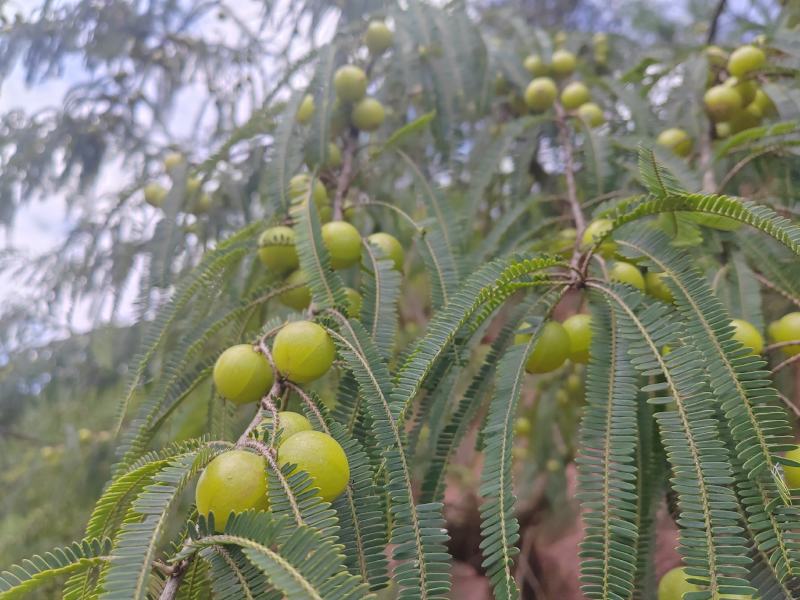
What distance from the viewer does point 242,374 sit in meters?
1.05

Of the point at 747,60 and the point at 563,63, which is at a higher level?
the point at 563,63

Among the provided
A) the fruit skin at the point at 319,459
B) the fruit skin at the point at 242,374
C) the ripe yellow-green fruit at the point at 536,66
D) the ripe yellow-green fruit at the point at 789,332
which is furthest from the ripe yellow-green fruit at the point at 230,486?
the ripe yellow-green fruit at the point at 536,66

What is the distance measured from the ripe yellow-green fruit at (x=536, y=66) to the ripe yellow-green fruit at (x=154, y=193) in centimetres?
155

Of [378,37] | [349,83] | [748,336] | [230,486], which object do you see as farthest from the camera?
[378,37]

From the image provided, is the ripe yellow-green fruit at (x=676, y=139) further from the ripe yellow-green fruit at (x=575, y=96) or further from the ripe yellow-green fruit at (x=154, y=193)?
the ripe yellow-green fruit at (x=154, y=193)

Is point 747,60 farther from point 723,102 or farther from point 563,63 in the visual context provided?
point 563,63

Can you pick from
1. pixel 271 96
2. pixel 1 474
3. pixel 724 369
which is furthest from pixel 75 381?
pixel 724 369

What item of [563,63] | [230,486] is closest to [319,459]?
[230,486]

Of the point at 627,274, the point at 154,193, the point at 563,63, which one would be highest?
the point at 563,63

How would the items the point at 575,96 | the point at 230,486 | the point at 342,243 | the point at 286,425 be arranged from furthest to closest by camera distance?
the point at 575,96, the point at 342,243, the point at 286,425, the point at 230,486

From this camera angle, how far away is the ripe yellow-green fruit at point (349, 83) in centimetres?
194

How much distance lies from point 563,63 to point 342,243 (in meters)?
1.58

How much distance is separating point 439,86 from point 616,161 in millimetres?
650

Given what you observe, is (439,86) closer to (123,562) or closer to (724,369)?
(724,369)
